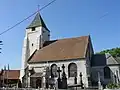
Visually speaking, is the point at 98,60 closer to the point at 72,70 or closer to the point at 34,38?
the point at 72,70

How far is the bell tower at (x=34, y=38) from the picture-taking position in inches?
1614

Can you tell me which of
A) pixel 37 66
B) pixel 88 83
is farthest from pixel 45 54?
pixel 88 83

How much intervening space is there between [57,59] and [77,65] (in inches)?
155

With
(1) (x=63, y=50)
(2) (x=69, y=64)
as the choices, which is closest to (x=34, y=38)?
(1) (x=63, y=50)

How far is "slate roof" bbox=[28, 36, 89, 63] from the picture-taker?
34.6 metres

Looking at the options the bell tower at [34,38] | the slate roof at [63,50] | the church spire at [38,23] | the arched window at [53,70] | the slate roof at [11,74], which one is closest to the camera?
the slate roof at [63,50]

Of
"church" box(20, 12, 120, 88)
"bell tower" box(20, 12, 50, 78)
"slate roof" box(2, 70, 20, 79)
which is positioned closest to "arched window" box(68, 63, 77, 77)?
"church" box(20, 12, 120, 88)

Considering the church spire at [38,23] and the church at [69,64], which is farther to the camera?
the church spire at [38,23]

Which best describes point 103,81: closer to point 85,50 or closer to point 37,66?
point 85,50

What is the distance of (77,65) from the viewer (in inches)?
1325

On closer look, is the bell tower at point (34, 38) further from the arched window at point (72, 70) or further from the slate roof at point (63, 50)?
the arched window at point (72, 70)

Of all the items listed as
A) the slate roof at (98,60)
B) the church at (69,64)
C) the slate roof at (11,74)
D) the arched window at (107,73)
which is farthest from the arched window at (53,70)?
the slate roof at (11,74)

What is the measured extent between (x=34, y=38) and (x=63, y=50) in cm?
900

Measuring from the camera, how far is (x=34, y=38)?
42531 millimetres
